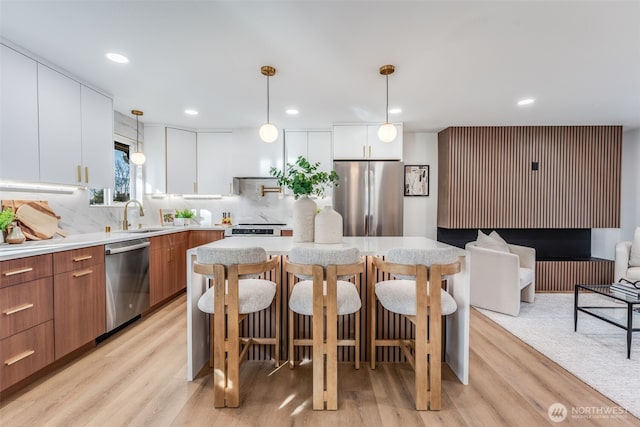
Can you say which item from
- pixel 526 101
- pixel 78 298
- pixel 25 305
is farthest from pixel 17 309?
pixel 526 101

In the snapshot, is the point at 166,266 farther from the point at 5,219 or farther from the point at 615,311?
the point at 615,311

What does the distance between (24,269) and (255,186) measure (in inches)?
125

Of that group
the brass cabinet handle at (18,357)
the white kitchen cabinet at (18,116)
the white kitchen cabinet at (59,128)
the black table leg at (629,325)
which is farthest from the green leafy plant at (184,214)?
the black table leg at (629,325)

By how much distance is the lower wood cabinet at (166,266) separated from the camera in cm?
323

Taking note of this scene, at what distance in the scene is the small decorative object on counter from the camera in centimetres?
219

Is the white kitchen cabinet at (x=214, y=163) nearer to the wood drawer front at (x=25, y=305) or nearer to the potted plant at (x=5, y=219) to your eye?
the potted plant at (x=5, y=219)

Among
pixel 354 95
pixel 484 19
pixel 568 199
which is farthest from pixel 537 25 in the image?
pixel 568 199

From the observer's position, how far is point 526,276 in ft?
11.3

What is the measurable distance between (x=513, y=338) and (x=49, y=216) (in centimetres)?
449

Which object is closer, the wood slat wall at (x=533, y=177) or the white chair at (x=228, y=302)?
the white chair at (x=228, y=302)

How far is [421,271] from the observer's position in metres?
1.70

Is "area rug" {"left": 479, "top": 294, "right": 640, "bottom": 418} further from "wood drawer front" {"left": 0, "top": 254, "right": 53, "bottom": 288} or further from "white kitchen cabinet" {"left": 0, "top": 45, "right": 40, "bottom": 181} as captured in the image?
"white kitchen cabinet" {"left": 0, "top": 45, "right": 40, "bottom": 181}

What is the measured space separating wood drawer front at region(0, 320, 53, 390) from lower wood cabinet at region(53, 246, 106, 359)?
0.07 metres

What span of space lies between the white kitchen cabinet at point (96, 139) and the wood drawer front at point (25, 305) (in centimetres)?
125
